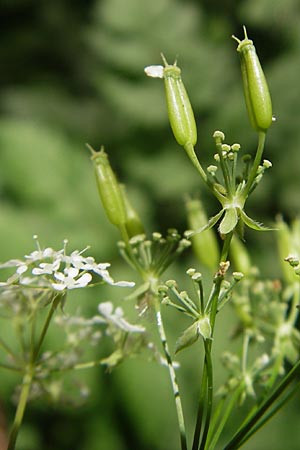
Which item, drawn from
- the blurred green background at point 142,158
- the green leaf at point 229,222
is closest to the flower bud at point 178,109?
the green leaf at point 229,222

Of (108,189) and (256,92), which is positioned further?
(108,189)

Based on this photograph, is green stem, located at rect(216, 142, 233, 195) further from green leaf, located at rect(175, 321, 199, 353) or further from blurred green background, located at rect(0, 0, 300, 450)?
blurred green background, located at rect(0, 0, 300, 450)

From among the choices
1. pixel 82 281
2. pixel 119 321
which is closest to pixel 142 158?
pixel 119 321

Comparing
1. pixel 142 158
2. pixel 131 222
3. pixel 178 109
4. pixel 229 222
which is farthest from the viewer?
pixel 142 158

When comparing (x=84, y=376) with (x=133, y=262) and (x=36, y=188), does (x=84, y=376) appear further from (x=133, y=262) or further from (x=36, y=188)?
(x=133, y=262)

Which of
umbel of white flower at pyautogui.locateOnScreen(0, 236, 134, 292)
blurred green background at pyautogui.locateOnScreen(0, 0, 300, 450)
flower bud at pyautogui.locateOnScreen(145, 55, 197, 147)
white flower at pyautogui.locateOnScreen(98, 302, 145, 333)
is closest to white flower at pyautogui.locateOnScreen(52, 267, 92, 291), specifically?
umbel of white flower at pyautogui.locateOnScreen(0, 236, 134, 292)

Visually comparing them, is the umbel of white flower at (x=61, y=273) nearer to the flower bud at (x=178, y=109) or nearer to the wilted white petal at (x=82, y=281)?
the wilted white petal at (x=82, y=281)

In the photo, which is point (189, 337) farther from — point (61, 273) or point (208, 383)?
point (61, 273)
